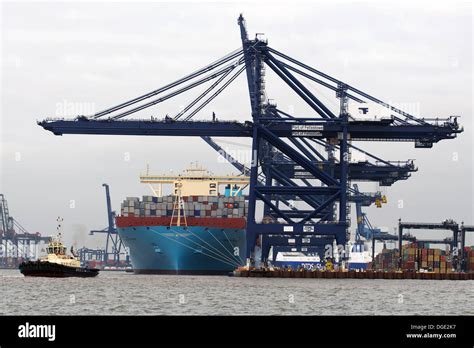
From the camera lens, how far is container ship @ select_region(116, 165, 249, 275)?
4070 inches

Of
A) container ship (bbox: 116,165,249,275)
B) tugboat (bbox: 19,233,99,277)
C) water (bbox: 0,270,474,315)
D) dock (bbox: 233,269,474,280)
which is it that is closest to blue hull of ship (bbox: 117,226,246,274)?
container ship (bbox: 116,165,249,275)

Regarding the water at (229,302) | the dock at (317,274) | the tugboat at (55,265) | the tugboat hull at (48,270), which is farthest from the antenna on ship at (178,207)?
the water at (229,302)

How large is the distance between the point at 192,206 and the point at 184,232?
14.7 feet

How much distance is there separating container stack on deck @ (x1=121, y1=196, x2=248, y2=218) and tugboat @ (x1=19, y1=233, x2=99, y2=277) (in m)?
20.1

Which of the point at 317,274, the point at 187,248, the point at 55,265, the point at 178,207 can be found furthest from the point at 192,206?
the point at 55,265

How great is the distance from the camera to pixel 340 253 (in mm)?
91500

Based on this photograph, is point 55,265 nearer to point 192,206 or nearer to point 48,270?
point 48,270

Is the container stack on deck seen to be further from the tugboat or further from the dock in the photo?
the tugboat

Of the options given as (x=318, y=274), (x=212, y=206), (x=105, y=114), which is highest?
(x=105, y=114)

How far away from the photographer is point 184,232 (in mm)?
102812
